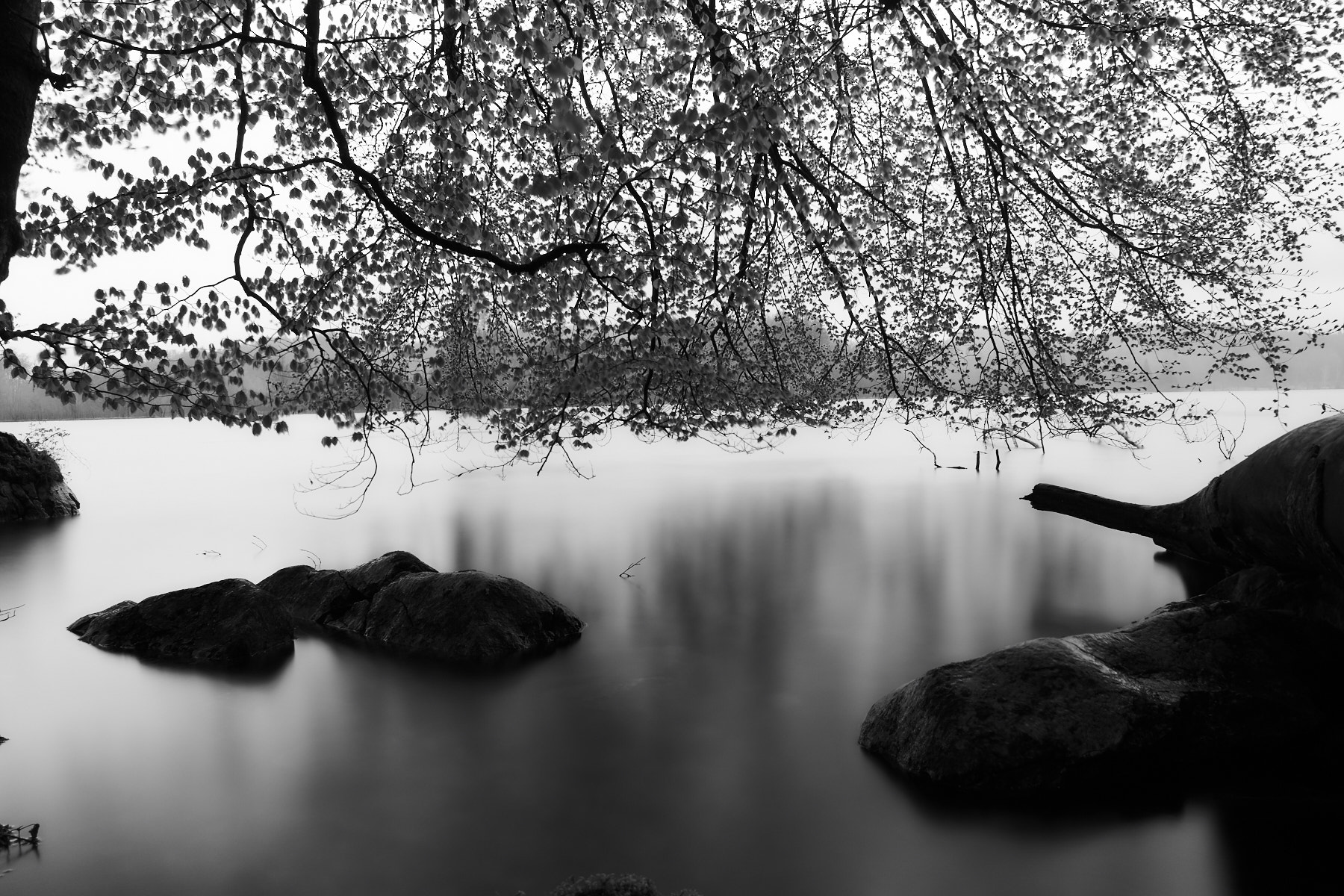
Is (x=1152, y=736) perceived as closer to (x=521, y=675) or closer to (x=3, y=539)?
(x=521, y=675)

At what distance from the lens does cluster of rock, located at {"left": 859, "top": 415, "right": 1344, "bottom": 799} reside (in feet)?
23.4

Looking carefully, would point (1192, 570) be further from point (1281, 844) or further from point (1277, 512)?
point (1281, 844)

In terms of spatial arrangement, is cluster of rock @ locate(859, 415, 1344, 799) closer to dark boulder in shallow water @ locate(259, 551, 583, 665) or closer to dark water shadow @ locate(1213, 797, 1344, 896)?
dark water shadow @ locate(1213, 797, 1344, 896)

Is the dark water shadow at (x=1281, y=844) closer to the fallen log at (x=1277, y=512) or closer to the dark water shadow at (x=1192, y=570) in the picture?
the fallen log at (x=1277, y=512)

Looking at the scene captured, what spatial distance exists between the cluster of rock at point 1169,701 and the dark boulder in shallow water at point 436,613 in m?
5.66

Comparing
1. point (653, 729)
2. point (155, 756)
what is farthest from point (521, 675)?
point (155, 756)

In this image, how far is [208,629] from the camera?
1229cm

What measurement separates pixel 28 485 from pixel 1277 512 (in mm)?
32949

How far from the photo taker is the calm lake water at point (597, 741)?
688 centimetres

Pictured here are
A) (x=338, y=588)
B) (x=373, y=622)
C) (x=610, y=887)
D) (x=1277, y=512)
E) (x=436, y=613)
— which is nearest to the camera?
(x=610, y=887)

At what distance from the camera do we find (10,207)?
6820 millimetres

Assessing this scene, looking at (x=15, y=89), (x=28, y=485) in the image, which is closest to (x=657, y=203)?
(x=15, y=89)

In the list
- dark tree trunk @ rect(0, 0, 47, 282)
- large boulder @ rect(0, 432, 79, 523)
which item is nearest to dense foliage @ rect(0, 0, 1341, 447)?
dark tree trunk @ rect(0, 0, 47, 282)

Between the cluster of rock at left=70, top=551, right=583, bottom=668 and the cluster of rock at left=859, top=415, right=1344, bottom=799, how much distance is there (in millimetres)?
5736
